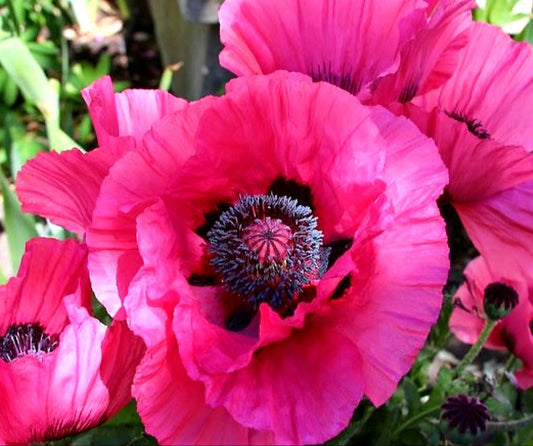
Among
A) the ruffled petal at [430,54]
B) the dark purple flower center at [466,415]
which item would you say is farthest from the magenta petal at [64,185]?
the dark purple flower center at [466,415]

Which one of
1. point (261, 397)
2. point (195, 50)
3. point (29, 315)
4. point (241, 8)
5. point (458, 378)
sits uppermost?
point (241, 8)

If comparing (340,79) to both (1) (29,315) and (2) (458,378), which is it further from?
(2) (458,378)

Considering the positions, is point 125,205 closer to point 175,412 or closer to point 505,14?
point 175,412

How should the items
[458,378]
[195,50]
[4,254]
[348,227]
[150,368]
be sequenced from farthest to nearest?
[195,50], [4,254], [458,378], [348,227], [150,368]

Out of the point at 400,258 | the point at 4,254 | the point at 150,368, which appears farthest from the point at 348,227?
the point at 4,254

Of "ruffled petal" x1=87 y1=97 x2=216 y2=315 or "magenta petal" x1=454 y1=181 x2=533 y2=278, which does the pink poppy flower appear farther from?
"ruffled petal" x1=87 y1=97 x2=216 y2=315

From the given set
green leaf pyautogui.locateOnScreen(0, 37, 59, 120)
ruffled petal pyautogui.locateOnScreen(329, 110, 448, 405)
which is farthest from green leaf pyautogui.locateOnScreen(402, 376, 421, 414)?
green leaf pyautogui.locateOnScreen(0, 37, 59, 120)

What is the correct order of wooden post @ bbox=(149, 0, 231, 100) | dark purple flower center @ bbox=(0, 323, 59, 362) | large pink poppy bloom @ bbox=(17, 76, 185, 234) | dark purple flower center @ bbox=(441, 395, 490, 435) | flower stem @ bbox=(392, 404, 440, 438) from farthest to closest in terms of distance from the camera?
1. wooden post @ bbox=(149, 0, 231, 100)
2. flower stem @ bbox=(392, 404, 440, 438)
3. dark purple flower center @ bbox=(441, 395, 490, 435)
4. dark purple flower center @ bbox=(0, 323, 59, 362)
5. large pink poppy bloom @ bbox=(17, 76, 185, 234)
